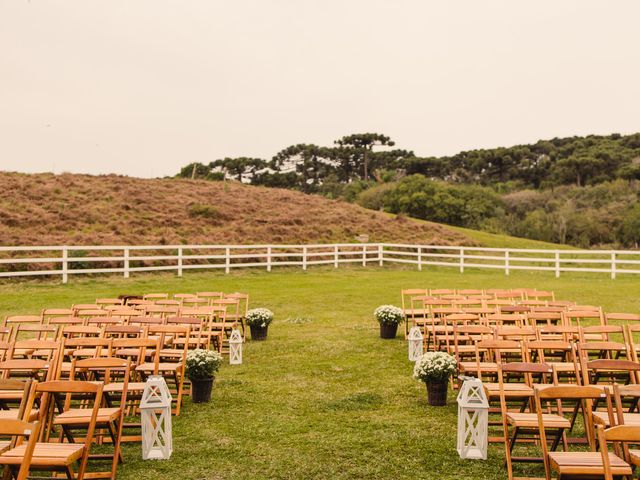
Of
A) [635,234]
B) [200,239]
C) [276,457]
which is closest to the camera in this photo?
[276,457]

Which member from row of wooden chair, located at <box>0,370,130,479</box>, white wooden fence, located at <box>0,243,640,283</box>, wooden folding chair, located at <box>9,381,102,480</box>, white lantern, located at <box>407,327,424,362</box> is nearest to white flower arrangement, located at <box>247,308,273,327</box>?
white lantern, located at <box>407,327,424,362</box>

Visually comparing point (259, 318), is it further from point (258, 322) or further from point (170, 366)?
point (170, 366)

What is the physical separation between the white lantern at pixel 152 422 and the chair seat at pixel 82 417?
366 mm

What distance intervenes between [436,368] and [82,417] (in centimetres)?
404

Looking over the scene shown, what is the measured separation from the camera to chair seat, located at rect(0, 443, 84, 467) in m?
4.43

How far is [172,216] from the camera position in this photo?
36812 millimetres

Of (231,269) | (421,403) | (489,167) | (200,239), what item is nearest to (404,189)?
(489,167)

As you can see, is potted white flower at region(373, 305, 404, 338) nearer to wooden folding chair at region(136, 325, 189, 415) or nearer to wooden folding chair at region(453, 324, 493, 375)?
wooden folding chair at region(453, 324, 493, 375)

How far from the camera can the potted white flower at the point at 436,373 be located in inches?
303

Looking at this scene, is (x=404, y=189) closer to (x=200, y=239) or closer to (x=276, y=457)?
(x=200, y=239)

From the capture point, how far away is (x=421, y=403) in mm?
8102

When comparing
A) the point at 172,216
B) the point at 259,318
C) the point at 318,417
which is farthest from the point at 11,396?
the point at 172,216

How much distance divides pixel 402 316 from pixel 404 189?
53.8 m

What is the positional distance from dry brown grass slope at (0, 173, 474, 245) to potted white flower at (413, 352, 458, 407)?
2406cm
